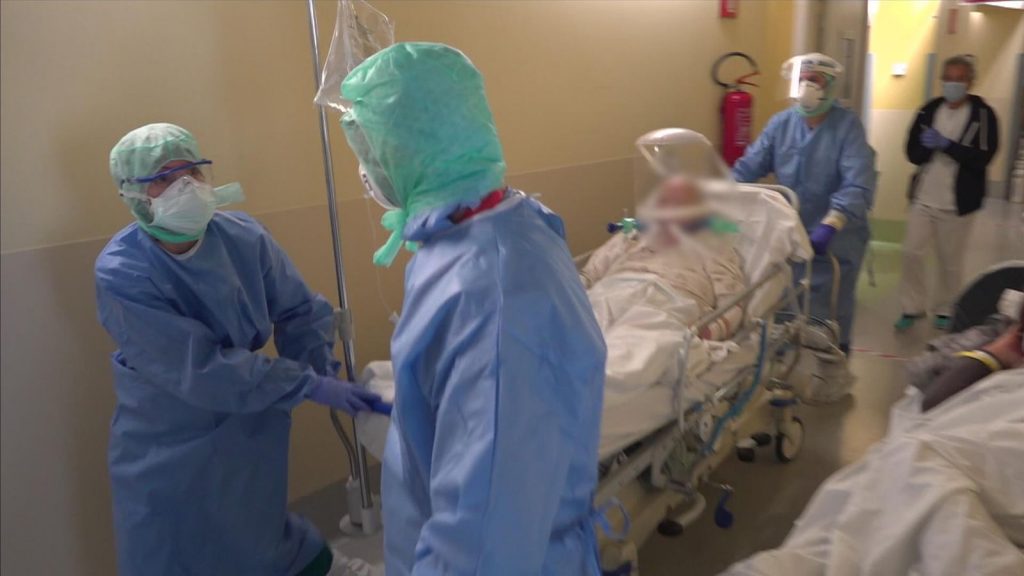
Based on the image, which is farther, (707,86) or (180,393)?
(707,86)

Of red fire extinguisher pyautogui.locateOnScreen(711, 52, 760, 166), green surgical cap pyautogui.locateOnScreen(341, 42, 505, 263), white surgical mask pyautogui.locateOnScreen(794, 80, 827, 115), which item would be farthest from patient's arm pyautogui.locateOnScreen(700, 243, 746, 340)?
red fire extinguisher pyautogui.locateOnScreen(711, 52, 760, 166)

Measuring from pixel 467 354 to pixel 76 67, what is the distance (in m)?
1.67

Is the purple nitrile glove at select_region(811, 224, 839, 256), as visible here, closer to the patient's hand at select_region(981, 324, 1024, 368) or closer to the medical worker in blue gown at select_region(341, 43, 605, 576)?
the patient's hand at select_region(981, 324, 1024, 368)

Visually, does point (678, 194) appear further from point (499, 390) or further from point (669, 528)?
point (669, 528)

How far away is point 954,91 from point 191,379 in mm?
3546

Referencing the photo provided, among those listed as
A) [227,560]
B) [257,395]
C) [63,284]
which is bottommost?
[227,560]

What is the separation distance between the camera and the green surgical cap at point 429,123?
120 centimetres

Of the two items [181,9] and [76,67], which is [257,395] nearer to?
[76,67]

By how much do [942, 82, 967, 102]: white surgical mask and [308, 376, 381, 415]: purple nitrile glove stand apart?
3178 mm

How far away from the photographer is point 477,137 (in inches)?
47.7

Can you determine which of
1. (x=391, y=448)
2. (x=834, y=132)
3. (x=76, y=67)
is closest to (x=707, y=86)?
(x=834, y=132)

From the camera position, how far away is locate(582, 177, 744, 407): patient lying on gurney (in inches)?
79.7

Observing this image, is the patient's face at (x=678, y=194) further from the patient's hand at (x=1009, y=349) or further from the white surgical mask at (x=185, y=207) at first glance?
the patient's hand at (x=1009, y=349)

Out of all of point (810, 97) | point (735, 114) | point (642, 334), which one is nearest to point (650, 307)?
point (642, 334)
